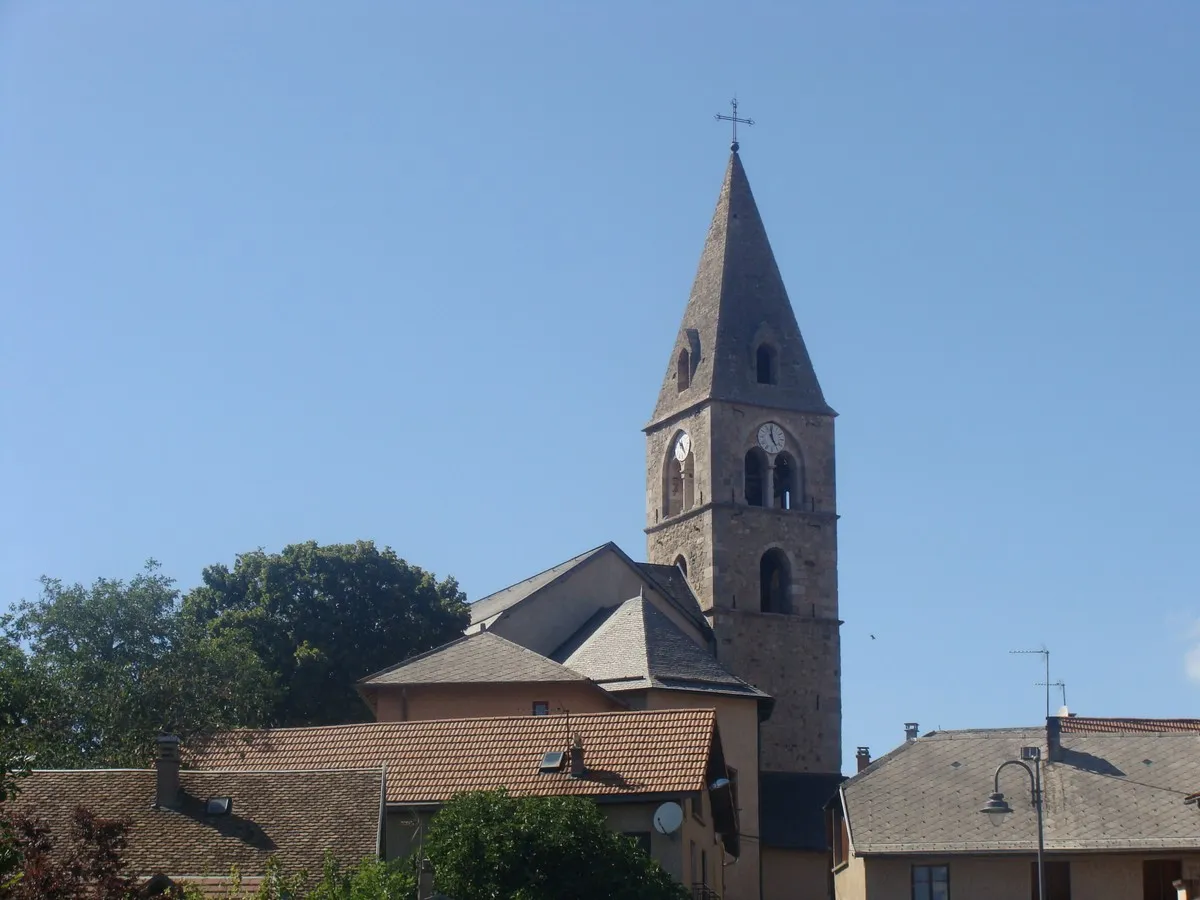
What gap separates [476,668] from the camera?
141 ft

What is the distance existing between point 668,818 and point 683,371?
34.8m

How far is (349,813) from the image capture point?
27.8 meters

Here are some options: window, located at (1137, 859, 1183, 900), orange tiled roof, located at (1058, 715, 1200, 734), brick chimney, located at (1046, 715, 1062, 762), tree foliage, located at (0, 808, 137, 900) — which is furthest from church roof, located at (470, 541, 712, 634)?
tree foliage, located at (0, 808, 137, 900)

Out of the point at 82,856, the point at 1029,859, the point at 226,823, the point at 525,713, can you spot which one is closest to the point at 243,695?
the point at 525,713

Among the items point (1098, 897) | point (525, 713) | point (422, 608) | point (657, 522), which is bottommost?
point (1098, 897)

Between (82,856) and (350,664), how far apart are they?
28.9 meters

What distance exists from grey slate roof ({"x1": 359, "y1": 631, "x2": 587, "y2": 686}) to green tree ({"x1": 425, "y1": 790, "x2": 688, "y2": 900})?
15.3 metres

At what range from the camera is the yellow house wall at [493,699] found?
4200cm

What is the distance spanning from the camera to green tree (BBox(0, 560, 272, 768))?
3762 cm

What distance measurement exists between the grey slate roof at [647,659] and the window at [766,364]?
14.0 meters

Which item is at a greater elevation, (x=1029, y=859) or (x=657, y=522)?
(x=657, y=522)

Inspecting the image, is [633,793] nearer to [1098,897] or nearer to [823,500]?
[1098,897]

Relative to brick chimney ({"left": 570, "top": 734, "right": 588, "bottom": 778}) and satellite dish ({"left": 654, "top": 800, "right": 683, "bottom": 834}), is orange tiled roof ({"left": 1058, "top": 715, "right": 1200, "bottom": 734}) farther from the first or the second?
satellite dish ({"left": 654, "top": 800, "right": 683, "bottom": 834})

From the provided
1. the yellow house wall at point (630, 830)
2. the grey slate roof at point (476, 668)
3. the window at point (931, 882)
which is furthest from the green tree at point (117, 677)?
the window at point (931, 882)
